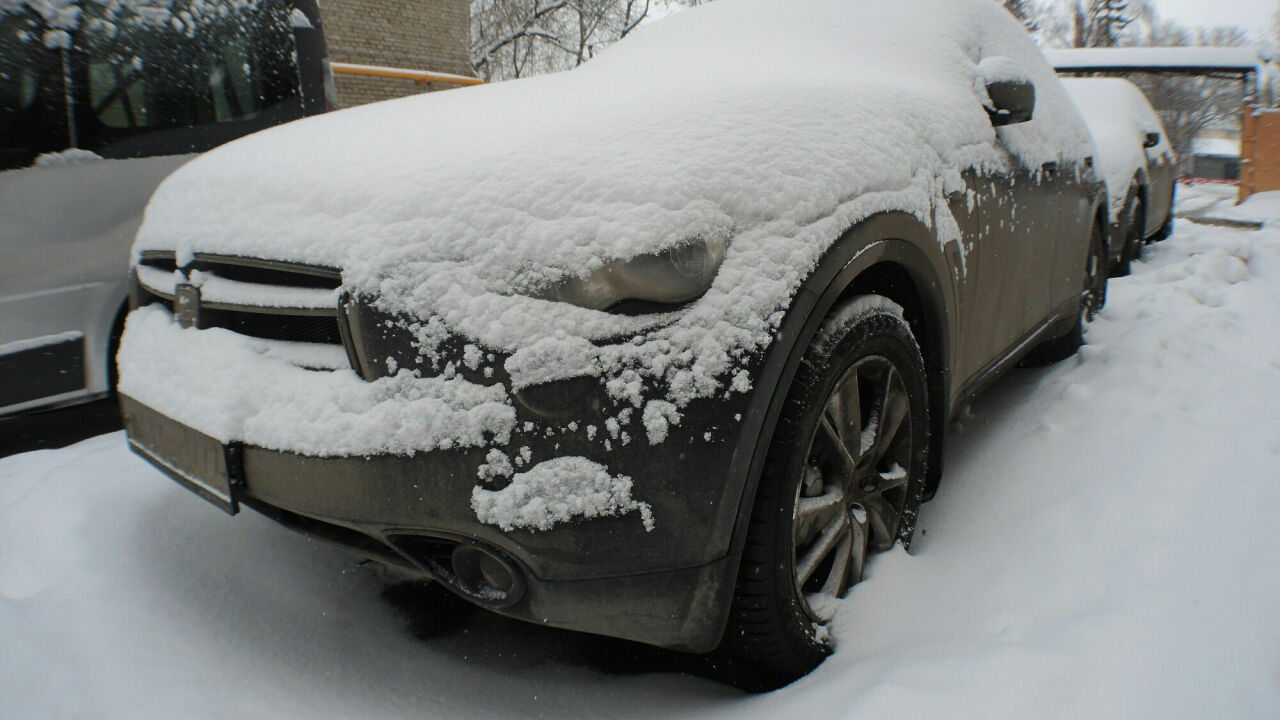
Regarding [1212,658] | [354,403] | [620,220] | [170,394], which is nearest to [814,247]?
[620,220]

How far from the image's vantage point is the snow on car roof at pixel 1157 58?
30.5 ft

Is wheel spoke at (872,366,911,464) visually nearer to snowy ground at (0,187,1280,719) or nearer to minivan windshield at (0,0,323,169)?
snowy ground at (0,187,1280,719)

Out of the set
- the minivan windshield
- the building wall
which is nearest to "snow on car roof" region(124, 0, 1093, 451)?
the minivan windshield

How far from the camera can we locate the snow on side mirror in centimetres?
239

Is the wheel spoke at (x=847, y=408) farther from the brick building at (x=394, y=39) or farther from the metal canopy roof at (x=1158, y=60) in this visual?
the brick building at (x=394, y=39)

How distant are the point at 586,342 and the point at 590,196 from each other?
0.85 feet

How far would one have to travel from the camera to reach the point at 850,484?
176 cm

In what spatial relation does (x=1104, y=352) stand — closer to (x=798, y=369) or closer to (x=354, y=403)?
(x=798, y=369)

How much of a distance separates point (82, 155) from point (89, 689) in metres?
2.15

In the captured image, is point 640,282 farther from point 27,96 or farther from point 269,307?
point 27,96

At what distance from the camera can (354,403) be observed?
137 centimetres

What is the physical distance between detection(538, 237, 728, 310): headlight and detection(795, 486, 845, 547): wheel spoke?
0.55 meters

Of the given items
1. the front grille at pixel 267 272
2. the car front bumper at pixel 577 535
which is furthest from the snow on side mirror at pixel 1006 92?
the front grille at pixel 267 272

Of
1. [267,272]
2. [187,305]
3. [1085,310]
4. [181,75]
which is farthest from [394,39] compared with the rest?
[267,272]
